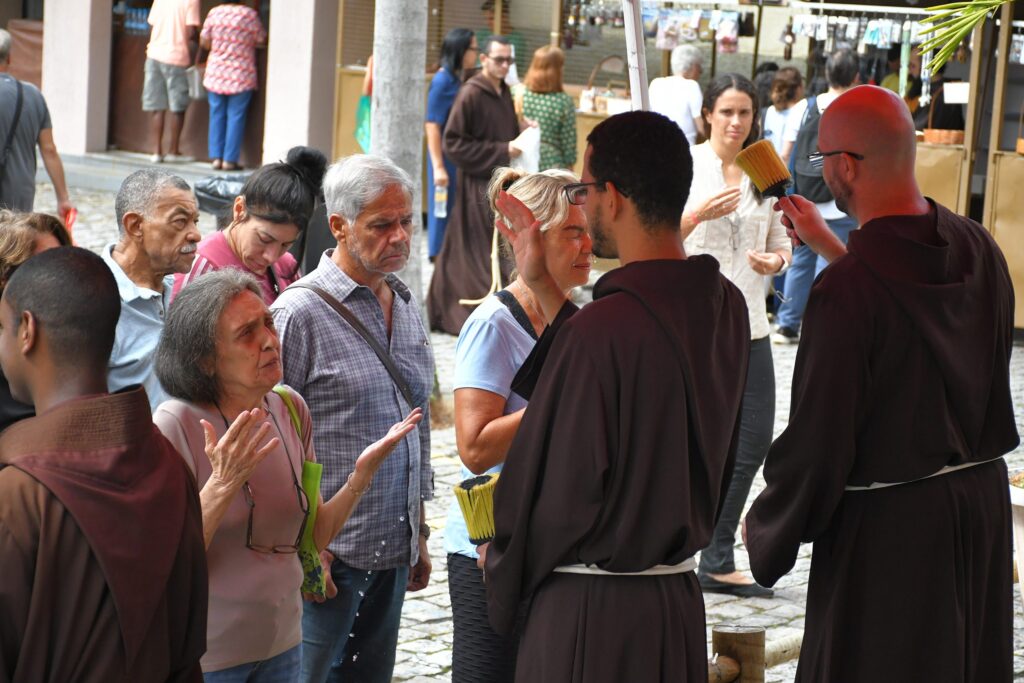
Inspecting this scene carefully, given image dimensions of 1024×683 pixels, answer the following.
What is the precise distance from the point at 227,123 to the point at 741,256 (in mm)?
11420

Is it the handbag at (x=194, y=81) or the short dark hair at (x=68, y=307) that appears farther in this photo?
the handbag at (x=194, y=81)

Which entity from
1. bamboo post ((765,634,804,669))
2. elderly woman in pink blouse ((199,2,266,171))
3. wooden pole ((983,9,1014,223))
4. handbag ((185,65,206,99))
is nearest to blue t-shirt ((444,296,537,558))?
bamboo post ((765,634,804,669))

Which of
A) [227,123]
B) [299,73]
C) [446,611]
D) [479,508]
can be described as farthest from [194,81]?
[479,508]

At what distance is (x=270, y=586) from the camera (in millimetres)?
3238

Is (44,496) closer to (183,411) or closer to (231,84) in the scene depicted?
(183,411)

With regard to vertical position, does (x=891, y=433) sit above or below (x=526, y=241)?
below

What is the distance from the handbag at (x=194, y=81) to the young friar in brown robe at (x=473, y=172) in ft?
21.2

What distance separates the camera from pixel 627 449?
9.29ft

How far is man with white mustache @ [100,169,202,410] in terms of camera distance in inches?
163

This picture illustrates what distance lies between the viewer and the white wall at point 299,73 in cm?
1549

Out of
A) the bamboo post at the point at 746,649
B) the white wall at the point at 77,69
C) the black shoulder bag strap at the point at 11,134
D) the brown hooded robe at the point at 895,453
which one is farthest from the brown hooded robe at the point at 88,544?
the white wall at the point at 77,69

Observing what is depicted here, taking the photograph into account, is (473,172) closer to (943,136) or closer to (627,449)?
(943,136)

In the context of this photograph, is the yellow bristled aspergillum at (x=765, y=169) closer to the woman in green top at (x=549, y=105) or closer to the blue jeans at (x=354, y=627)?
the blue jeans at (x=354, y=627)

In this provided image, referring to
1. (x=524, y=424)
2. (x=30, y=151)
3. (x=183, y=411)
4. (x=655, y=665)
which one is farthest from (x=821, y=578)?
(x=30, y=151)
